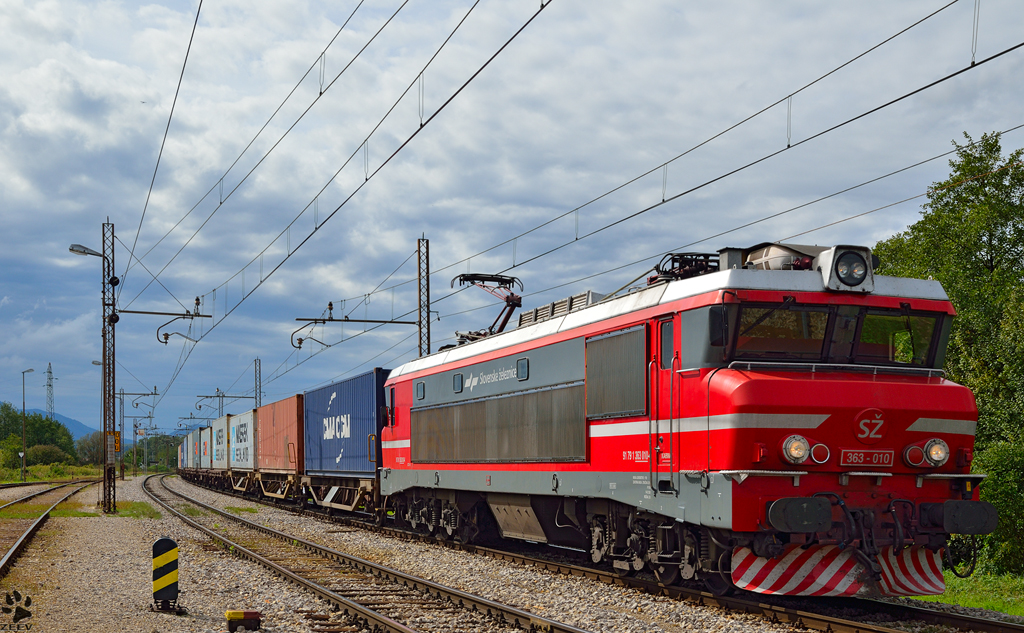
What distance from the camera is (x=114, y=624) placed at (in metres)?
10.9

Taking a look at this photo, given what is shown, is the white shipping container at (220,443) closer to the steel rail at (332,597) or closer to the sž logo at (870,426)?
the steel rail at (332,597)

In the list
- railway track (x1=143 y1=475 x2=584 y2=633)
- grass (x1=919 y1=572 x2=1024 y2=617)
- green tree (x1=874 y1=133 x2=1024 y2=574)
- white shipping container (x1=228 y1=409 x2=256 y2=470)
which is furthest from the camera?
white shipping container (x1=228 y1=409 x2=256 y2=470)

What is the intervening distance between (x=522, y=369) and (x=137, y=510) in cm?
2300

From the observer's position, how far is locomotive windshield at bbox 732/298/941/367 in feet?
34.1

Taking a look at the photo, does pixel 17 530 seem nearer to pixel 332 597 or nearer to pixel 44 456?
pixel 332 597

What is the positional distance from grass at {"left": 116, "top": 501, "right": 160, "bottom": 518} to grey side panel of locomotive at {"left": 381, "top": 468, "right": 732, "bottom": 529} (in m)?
14.9

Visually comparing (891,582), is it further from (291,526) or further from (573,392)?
(291,526)

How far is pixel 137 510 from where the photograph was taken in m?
32.7

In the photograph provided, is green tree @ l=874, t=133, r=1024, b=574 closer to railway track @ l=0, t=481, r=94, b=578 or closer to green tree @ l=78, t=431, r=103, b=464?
railway track @ l=0, t=481, r=94, b=578

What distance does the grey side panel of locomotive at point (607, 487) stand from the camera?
9.89 meters

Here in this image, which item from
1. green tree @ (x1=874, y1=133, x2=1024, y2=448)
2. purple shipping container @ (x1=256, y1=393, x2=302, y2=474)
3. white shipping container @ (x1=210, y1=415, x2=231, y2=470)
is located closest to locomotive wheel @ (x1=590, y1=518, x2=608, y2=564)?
green tree @ (x1=874, y1=133, x2=1024, y2=448)

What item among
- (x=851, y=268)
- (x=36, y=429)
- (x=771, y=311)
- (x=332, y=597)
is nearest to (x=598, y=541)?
(x=332, y=597)

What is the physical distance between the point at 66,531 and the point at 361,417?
850 cm

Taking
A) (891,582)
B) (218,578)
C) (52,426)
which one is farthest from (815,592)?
(52,426)
